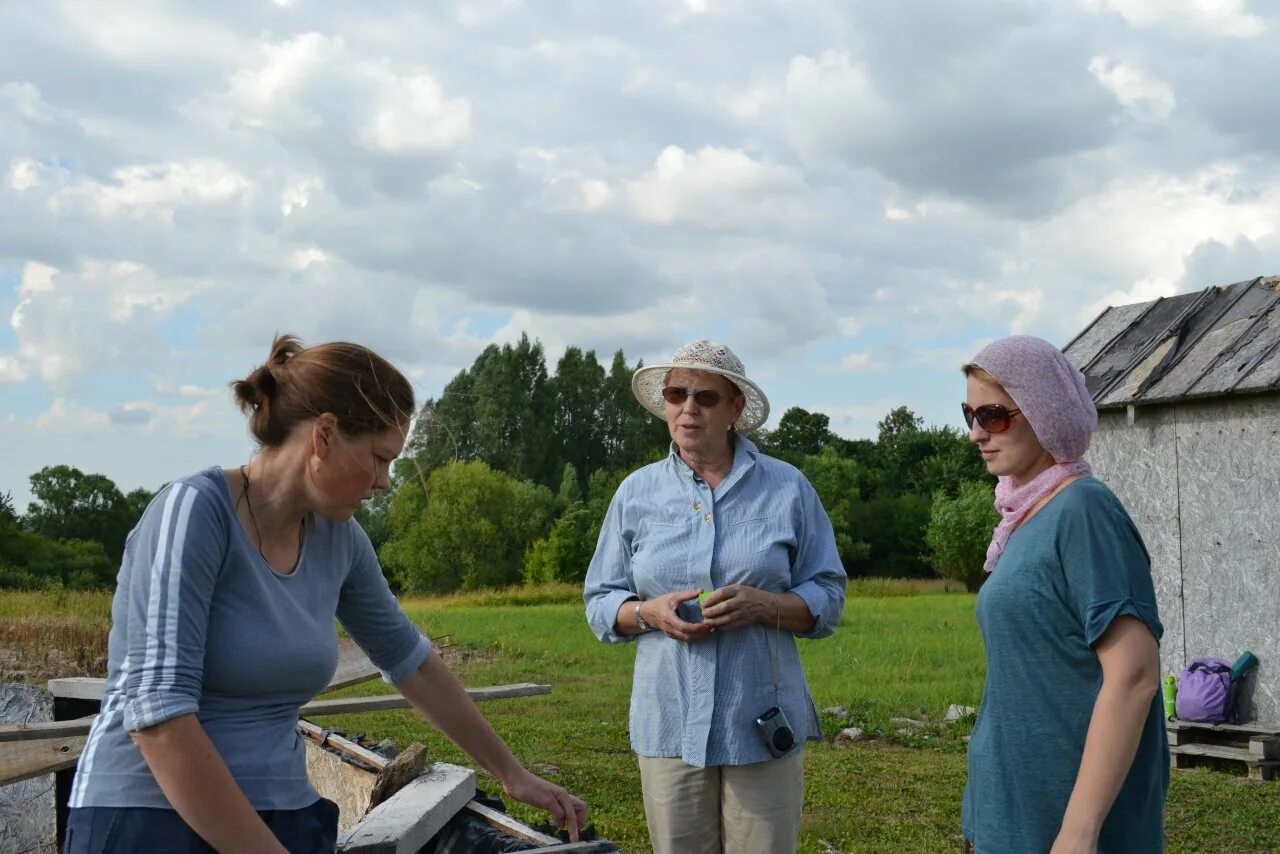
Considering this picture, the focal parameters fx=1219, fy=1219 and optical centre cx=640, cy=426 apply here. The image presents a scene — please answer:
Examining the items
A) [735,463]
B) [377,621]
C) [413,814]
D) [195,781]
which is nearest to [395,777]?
[413,814]

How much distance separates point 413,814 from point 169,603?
143 cm

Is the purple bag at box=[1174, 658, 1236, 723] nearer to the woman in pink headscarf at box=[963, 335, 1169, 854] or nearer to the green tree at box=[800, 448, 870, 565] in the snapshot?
the woman in pink headscarf at box=[963, 335, 1169, 854]

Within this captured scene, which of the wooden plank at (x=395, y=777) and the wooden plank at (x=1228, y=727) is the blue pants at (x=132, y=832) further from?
the wooden plank at (x=1228, y=727)

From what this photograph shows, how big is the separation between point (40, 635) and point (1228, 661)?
35.2ft

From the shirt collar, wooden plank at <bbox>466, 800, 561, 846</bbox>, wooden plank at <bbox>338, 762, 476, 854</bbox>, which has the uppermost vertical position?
the shirt collar

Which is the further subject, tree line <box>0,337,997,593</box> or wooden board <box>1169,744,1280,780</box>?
tree line <box>0,337,997,593</box>

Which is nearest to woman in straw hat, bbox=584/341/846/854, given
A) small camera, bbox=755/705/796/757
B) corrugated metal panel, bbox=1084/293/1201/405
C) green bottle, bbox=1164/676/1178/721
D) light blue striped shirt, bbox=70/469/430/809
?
small camera, bbox=755/705/796/757

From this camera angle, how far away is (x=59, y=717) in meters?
5.67

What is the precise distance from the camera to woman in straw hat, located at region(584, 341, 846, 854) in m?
3.62

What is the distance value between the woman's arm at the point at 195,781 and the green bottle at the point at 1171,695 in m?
8.76

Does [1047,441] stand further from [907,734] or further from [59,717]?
[907,734]

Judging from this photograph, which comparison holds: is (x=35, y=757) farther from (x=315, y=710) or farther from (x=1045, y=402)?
(x=1045, y=402)

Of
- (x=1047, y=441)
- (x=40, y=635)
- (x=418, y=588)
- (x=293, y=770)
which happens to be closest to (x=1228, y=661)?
(x=1047, y=441)

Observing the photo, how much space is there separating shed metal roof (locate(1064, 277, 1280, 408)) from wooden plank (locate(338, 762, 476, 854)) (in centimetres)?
713
